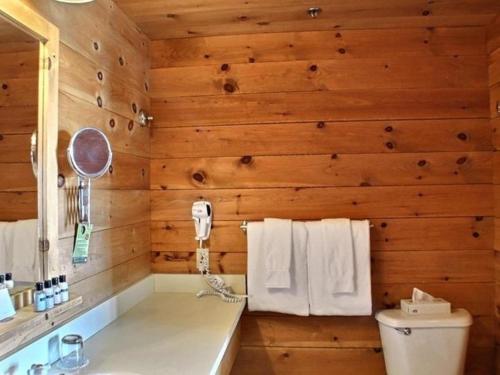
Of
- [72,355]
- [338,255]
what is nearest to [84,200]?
[72,355]

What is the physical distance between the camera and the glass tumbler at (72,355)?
1.08 metres

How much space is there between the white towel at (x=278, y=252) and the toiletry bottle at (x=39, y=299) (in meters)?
0.95

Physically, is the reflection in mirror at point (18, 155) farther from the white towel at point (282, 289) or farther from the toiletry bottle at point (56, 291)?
the white towel at point (282, 289)

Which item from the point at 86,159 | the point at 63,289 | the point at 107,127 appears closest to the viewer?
the point at 63,289

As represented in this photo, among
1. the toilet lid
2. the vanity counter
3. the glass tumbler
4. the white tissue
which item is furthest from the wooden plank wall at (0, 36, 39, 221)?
the white tissue

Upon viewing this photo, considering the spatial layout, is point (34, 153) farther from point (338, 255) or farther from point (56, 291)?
point (338, 255)

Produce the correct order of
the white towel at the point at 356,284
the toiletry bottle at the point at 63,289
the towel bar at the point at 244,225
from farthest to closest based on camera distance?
1. the towel bar at the point at 244,225
2. the white towel at the point at 356,284
3. the toiletry bottle at the point at 63,289

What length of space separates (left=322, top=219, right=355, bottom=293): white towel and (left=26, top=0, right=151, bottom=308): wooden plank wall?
868 millimetres

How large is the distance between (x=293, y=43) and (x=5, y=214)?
1.46m

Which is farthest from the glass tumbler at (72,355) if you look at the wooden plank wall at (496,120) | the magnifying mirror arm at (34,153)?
the wooden plank wall at (496,120)

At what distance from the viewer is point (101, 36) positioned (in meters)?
1.48

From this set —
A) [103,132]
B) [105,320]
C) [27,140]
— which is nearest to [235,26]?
[103,132]

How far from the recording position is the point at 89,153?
129 centimetres

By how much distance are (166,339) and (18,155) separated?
2.47ft
